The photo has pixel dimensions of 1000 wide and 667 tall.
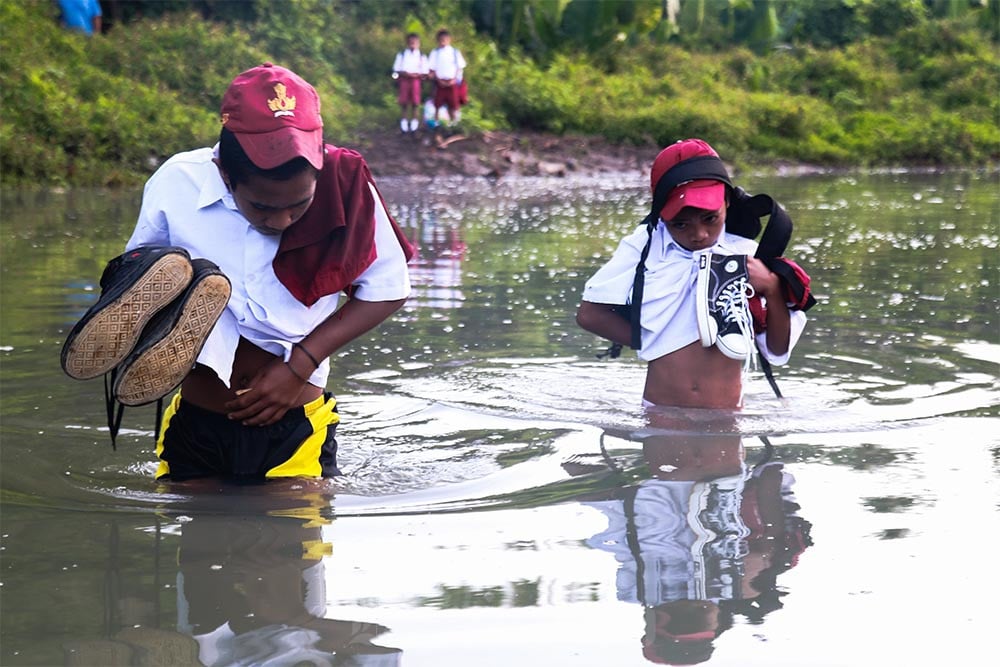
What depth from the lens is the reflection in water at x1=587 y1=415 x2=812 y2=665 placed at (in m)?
3.15

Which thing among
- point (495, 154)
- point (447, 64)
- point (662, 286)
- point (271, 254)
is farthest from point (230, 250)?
point (447, 64)

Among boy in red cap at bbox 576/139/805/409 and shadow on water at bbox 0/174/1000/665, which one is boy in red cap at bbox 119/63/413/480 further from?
boy in red cap at bbox 576/139/805/409

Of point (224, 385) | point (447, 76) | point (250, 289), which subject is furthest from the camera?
point (447, 76)

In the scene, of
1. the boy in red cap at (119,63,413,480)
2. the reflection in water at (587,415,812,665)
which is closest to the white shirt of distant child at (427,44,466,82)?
the reflection in water at (587,415,812,665)

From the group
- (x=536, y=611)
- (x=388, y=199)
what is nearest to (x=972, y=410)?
(x=536, y=611)

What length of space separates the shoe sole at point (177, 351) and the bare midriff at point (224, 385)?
32cm

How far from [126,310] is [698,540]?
5.23 ft

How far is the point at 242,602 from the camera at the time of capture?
3.28 meters

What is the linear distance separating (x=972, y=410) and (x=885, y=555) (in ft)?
7.13

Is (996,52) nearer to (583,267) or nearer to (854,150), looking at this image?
(854,150)

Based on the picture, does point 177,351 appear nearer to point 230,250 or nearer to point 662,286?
point 230,250

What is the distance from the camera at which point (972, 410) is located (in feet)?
18.2

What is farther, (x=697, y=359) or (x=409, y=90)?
(x=409, y=90)

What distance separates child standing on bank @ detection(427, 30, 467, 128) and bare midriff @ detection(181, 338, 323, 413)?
669 inches
